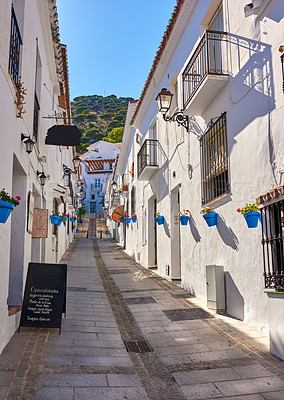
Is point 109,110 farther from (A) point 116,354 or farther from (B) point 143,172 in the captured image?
(A) point 116,354

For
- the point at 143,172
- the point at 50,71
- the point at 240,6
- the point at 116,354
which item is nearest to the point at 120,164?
the point at 143,172

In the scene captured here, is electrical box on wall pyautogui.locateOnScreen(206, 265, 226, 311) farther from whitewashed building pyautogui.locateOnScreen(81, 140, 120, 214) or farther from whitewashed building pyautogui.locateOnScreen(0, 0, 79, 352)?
whitewashed building pyautogui.locateOnScreen(81, 140, 120, 214)

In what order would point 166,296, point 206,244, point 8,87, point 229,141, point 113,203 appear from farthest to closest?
point 113,203
point 166,296
point 206,244
point 229,141
point 8,87

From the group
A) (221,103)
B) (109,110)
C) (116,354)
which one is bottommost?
(116,354)

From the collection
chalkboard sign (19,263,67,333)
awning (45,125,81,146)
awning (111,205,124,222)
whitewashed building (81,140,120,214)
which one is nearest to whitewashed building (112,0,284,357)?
awning (45,125,81,146)

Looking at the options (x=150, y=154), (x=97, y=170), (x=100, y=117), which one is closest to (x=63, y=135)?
(x=150, y=154)

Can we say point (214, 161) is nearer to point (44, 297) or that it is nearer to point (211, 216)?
point (211, 216)

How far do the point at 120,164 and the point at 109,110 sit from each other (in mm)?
76956

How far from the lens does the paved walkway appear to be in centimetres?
396

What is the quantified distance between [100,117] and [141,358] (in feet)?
331

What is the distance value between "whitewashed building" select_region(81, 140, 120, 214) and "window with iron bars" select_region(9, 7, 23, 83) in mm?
58507

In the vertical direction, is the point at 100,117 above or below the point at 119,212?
above

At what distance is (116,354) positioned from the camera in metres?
5.23

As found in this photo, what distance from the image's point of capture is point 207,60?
7.35 m
